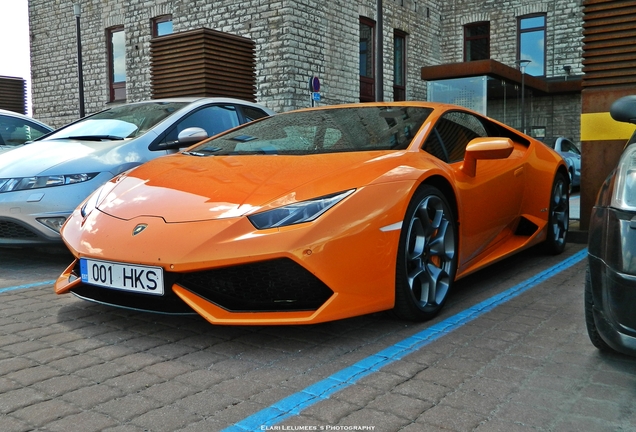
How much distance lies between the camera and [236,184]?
3.16 m

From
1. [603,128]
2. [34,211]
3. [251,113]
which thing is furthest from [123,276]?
[603,128]

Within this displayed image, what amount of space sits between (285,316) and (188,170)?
1.20 meters

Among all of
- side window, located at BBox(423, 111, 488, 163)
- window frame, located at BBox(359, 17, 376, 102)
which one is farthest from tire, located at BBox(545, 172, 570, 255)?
window frame, located at BBox(359, 17, 376, 102)

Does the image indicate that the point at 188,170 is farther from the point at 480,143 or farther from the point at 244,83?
the point at 244,83

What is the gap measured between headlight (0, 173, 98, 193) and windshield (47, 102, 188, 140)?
→ 0.68m

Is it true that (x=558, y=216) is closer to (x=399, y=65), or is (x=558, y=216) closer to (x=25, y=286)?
(x=25, y=286)

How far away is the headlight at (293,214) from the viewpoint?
2.80 m

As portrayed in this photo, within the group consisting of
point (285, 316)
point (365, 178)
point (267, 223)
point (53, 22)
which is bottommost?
point (285, 316)

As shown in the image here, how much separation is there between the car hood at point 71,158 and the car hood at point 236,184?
1.45 meters

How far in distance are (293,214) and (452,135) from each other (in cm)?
161

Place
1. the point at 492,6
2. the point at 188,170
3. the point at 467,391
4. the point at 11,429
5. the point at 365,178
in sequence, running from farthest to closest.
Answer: the point at 492,6
the point at 188,170
the point at 365,178
the point at 467,391
the point at 11,429

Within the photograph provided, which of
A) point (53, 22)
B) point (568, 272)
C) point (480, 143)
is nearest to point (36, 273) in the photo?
point (480, 143)

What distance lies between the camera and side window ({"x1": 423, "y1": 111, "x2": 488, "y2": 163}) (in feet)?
12.2

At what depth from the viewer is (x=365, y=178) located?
3045mm
